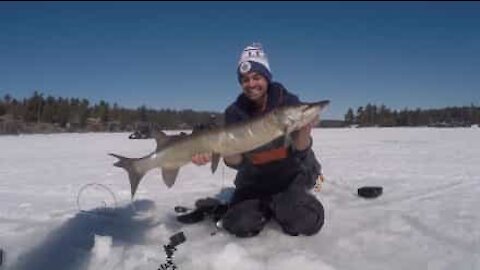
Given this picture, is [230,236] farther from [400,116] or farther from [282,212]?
[400,116]

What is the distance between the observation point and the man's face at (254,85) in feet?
14.9

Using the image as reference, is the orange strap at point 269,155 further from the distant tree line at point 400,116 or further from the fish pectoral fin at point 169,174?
the distant tree line at point 400,116

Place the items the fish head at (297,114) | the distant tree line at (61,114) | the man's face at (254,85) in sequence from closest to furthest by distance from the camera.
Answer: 1. the fish head at (297,114)
2. the man's face at (254,85)
3. the distant tree line at (61,114)

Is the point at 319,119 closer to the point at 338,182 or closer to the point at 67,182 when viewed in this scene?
the point at 338,182

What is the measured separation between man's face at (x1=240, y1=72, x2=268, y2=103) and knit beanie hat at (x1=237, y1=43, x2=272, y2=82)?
0.12ft

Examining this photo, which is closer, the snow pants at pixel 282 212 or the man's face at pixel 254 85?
the snow pants at pixel 282 212

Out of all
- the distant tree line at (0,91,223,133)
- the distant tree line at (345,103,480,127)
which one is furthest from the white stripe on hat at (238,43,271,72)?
the distant tree line at (345,103,480,127)

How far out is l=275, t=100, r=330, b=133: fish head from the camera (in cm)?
364

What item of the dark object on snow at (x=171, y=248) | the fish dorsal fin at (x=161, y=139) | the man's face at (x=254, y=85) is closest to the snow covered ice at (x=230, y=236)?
the dark object on snow at (x=171, y=248)

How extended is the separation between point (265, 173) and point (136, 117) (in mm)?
82778

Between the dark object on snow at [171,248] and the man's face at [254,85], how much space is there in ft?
4.61

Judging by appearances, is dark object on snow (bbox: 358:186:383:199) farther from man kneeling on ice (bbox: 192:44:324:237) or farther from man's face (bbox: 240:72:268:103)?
man's face (bbox: 240:72:268:103)

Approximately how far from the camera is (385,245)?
398cm

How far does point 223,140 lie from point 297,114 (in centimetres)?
63
